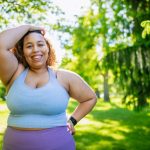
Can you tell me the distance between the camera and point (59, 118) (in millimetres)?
2766

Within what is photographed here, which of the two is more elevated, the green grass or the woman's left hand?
the woman's left hand

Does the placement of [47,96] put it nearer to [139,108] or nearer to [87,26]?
[139,108]

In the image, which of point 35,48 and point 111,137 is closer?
point 35,48

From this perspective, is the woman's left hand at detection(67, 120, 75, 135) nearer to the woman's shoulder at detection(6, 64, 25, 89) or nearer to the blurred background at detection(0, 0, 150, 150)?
the woman's shoulder at detection(6, 64, 25, 89)

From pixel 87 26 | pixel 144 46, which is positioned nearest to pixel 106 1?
pixel 87 26

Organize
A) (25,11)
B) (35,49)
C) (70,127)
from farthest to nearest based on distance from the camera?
(25,11) → (70,127) → (35,49)

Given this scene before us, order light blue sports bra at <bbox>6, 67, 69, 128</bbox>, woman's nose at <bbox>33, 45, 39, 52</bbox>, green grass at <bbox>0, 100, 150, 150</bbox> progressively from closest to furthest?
light blue sports bra at <bbox>6, 67, 69, 128</bbox>
woman's nose at <bbox>33, 45, 39, 52</bbox>
green grass at <bbox>0, 100, 150, 150</bbox>

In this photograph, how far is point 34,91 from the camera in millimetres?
2672

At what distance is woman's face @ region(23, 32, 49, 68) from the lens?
278 cm

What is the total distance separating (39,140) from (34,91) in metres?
0.34

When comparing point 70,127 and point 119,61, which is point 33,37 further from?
point 119,61

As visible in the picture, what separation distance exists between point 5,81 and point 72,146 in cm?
66

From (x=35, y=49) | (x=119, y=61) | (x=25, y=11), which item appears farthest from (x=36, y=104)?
(x=119, y=61)

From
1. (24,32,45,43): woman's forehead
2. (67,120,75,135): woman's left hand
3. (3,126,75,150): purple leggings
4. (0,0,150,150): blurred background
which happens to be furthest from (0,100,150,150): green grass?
(24,32,45,43): woman's forehead
